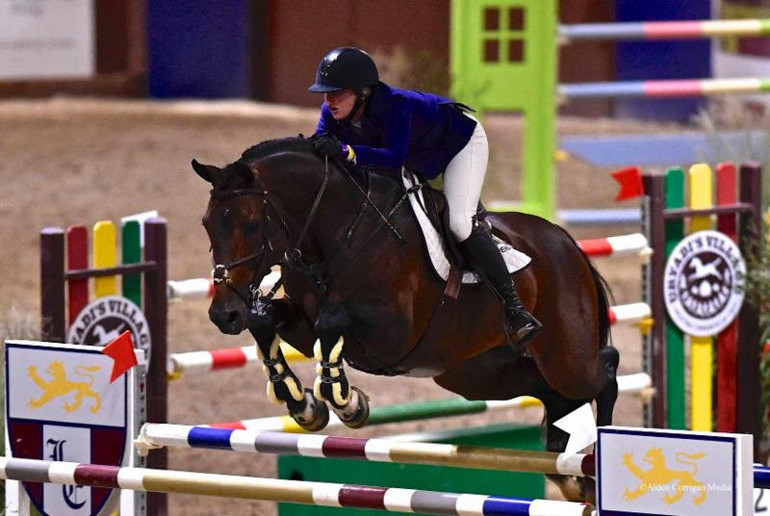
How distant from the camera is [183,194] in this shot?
11930mm

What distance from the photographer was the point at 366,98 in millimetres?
4359

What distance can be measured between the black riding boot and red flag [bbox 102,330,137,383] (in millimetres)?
1027

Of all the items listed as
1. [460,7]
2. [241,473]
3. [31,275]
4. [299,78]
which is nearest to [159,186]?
[31,275]

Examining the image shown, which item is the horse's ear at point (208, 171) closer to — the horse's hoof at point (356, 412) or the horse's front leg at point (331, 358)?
the horse's front leg at point (331, 358)

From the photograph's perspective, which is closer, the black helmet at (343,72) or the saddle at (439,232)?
Result: the black helmet at (343,72)

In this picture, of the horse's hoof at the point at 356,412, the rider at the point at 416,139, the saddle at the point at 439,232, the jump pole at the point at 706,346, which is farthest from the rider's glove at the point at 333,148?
the jump pole at the point at 706,346

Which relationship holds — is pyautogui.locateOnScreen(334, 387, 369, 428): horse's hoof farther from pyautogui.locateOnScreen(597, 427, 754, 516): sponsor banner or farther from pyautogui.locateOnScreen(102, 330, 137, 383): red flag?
pyautogui.locateOnScreen(597, 427, 754, 516): sponsor banner

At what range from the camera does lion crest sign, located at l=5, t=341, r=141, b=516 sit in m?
4.30

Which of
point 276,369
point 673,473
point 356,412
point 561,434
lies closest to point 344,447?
point 356,412

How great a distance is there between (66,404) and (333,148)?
1028 millimetres

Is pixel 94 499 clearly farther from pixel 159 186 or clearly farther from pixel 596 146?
pixel 159 186

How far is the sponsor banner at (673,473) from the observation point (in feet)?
11.1

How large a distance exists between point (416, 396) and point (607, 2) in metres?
9.15

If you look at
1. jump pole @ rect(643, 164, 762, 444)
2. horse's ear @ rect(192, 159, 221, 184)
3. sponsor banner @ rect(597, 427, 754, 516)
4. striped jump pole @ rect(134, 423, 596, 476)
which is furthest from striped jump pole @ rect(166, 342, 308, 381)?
sponsor banner @ rect(597, 427, 754, 516)
